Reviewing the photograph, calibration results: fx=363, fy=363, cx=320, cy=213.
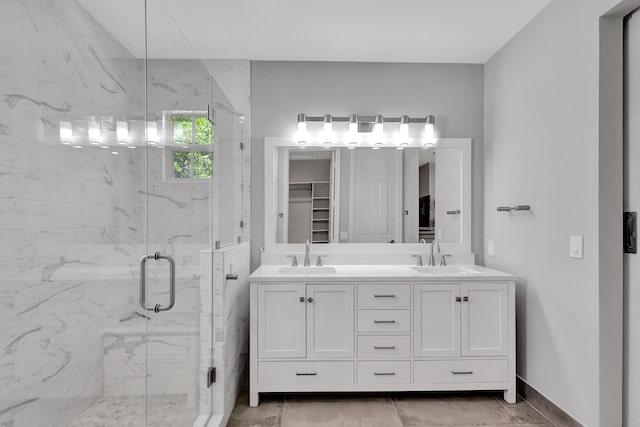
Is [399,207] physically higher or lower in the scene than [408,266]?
higher

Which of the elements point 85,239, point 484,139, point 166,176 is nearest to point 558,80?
point 484,139

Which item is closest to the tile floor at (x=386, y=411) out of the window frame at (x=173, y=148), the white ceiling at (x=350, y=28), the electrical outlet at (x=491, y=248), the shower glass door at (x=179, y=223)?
the shower glass door at (x=179, y=223)

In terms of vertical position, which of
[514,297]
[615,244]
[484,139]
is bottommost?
[514,297]

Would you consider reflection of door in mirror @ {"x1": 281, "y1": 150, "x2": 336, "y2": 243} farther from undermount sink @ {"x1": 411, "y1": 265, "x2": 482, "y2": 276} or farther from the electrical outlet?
the electrical outlet

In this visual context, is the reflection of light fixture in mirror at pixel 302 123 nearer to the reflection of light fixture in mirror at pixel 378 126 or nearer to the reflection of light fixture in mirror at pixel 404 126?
the reflection of light fixture in mirror at pixel 378 126

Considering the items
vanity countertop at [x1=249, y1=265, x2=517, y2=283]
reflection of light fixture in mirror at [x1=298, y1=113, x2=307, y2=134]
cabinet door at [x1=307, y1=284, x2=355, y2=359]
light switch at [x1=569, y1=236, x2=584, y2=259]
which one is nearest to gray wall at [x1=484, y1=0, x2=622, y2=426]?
light switch at [x1=569, y1=236, x2=584, y2=259]

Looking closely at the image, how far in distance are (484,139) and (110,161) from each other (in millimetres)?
2744

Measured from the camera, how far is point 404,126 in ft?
9.38

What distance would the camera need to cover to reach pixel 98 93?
98 cm

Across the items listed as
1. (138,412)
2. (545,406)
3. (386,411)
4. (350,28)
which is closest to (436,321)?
(386,411)

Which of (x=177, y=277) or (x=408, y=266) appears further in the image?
(x=408, y=266)

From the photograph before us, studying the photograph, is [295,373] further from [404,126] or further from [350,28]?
[350,28]

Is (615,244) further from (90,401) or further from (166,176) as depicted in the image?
(90,401)

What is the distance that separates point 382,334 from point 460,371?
555mm
